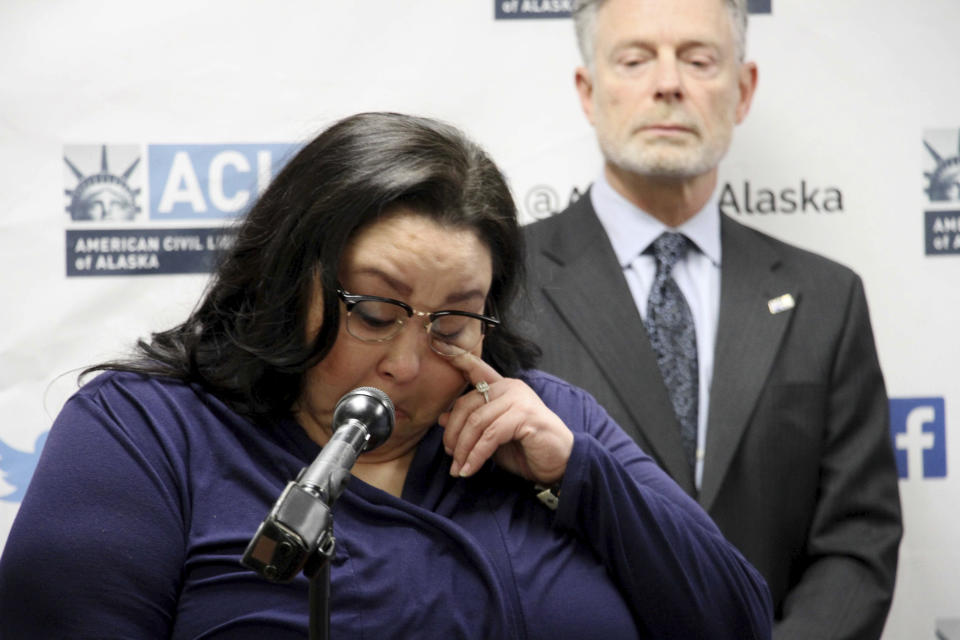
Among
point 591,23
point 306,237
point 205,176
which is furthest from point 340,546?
point 591,23

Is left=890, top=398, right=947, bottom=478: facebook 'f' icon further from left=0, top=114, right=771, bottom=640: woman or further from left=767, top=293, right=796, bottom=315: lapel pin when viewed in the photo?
left=0, top=114, right=771, bottom=640: woman

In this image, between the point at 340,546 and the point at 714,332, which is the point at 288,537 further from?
the point at 714,332

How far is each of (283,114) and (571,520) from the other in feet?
4.76

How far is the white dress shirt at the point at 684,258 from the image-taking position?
2396 mm

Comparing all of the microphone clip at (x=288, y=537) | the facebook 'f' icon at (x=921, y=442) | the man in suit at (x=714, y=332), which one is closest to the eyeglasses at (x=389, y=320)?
the microphone clip at (x=288, y=537)

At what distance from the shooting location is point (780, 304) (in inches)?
95.0

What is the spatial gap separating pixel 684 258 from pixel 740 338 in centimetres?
23

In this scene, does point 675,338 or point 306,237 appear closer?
point 306,237

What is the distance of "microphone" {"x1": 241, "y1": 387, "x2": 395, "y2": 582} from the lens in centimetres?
93

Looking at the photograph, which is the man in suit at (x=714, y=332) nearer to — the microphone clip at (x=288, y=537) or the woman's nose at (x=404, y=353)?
the woman's nose at (x=404, y=353)

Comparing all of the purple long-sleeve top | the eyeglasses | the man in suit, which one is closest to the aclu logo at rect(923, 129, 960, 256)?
the man in suit

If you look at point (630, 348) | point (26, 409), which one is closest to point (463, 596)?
point (630, 348)

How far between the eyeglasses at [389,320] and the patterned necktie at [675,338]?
3.05 feet

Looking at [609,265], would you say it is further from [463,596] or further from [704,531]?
[463,596]
